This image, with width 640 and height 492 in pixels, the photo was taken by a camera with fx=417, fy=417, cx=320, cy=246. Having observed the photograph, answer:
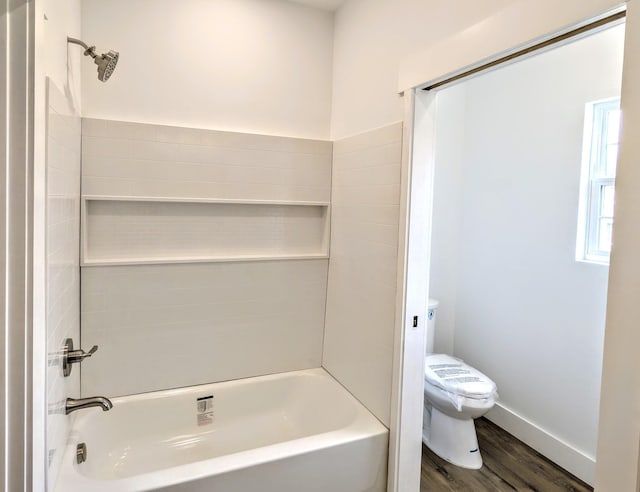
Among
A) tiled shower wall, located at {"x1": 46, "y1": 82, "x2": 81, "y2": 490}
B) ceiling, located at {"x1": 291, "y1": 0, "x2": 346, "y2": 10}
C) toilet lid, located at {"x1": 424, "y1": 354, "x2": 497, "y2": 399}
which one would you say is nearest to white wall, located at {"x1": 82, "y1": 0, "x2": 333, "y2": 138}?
ceiling, located at {"x1": 291, "y1": 0, "x2": 346, "y2": 10}

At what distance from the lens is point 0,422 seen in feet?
2.65

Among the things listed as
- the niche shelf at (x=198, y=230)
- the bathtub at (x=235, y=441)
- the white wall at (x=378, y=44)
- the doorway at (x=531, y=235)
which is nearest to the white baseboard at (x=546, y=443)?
the doorway at (x=531, y=235)

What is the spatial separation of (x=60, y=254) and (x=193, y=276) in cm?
81

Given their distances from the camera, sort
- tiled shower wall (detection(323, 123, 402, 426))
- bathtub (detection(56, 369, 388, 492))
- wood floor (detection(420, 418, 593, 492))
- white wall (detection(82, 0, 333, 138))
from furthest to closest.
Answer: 1. wood floor (detection(420, 418, 593, 492))
2. white wall (detection(82, 0, 333, 138))
3. tiled shower wall (detection(323, 123, 402, 426))
4. bathtub (detection(56, 369, 388, 492))

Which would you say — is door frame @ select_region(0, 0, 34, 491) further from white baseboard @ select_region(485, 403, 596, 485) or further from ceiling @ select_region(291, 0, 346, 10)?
white baseboard @ select_region(485, 403, 596, 485)

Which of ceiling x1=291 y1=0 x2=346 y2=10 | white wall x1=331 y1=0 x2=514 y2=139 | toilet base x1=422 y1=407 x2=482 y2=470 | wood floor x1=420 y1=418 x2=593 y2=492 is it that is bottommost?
wood floor x1=420 y1=418 x2=593 y2=492

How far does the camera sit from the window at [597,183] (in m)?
2.25

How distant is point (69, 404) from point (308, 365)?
1.30 meters

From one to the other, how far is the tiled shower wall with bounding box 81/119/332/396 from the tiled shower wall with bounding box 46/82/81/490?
0.48ft

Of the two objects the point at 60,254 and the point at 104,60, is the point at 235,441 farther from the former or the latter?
the point at 104,60

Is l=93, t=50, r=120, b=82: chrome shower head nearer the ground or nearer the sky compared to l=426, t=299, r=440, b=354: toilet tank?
nearer the sky

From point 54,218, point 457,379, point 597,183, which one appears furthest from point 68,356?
point 597,183

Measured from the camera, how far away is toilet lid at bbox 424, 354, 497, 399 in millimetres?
2355

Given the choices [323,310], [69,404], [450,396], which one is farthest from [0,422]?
[450,396]
